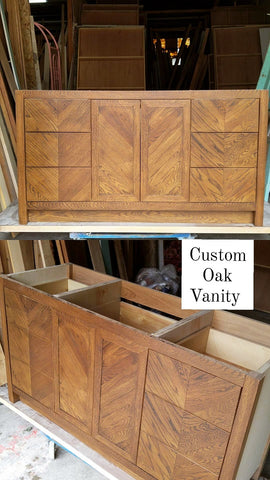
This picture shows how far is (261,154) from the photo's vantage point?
1347 mm

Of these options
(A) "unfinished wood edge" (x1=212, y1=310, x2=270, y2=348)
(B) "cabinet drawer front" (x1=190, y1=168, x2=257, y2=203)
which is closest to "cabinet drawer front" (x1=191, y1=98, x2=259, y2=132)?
(B) "cabinet drawer front" (x1=190, y1=168, x2=257, y2=203)

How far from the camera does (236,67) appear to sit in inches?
185

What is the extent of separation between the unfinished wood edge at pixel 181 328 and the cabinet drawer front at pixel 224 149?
2.44 ft

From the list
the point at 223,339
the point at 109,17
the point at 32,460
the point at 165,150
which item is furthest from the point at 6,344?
the point at 109,17

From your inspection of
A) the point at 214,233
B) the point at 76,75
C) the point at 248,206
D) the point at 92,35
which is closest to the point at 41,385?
the point at 214,233

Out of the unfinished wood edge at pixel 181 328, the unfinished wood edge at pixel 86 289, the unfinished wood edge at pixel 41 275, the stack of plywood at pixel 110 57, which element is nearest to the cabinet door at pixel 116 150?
the unfinished wood edge at pixel 181 328

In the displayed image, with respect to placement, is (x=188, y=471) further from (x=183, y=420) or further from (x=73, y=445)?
(x=73, y=445)

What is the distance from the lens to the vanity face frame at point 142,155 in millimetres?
1344

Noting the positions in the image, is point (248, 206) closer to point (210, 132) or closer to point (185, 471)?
point (210, 132)

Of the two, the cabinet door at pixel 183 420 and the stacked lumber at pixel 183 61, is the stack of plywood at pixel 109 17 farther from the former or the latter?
the cabinet door at pixel 183 420

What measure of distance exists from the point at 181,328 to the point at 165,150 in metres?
0.84

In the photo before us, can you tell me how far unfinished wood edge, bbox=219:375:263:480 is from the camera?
4.43 feet

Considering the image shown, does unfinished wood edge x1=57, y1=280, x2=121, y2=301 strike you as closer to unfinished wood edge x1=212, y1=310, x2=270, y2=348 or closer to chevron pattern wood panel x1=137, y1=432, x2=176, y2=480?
unfinished wood edge x1=212, y1=310, x2=270, y2=348

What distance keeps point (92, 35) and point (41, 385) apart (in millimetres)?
3968
